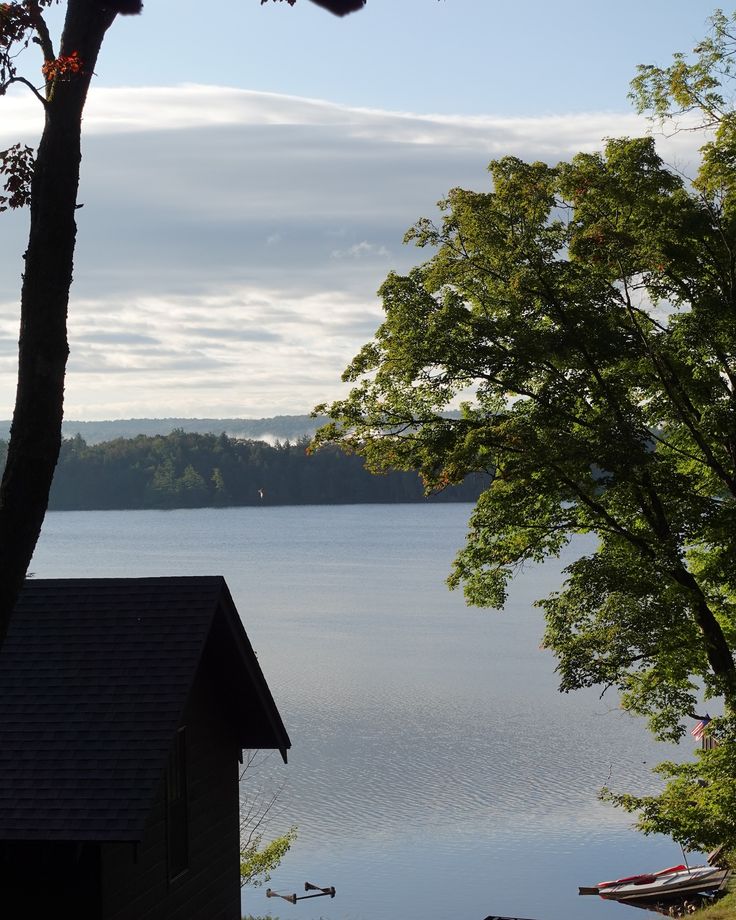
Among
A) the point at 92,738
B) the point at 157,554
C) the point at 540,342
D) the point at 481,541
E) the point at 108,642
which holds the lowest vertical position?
the point at 92,738

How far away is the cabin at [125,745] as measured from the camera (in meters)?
13.1

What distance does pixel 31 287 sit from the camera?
896 cm

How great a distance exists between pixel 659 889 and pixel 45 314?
88.8ft

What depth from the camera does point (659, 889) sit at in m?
30.8

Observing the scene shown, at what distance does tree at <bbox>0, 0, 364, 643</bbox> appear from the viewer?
870 centimetres

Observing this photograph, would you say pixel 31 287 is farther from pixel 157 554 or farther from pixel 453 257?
pixel 157 554

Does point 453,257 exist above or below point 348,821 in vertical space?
above

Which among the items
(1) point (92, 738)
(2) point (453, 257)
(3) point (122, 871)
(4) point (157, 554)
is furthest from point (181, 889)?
(4) point (157, 554)

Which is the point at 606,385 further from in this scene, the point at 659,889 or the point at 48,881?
the point at 659,889

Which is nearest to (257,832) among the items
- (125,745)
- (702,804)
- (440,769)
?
(440,769)

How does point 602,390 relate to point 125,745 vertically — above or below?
above

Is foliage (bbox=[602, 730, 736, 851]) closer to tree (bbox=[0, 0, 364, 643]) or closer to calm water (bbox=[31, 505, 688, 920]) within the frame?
calm water (bbox=[31, 505, 688, 920])

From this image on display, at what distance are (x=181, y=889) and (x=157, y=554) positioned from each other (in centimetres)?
11657

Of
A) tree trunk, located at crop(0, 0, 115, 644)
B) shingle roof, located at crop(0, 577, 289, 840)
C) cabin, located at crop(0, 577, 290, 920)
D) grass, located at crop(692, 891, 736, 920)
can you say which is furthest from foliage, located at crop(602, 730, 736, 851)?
tree trunk, located at crop(0, 0, 115, 644)
